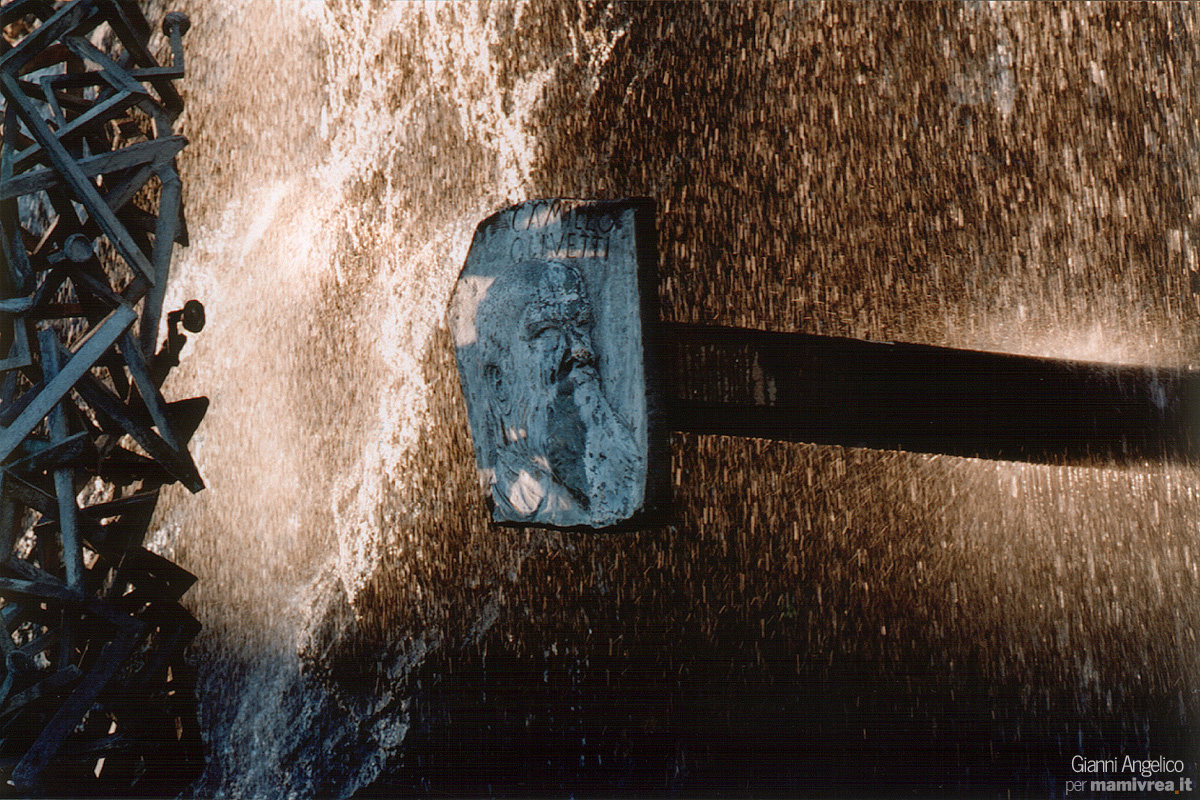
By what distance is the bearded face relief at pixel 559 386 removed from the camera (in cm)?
177

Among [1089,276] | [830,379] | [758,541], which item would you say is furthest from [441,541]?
[1089,276]

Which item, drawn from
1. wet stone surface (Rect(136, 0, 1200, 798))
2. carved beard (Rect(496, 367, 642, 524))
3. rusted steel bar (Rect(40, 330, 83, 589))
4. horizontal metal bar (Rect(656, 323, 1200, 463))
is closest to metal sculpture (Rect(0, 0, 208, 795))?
rusted steel bar (Rect(40, 330, 83, 589))

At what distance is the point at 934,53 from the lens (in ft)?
8.65

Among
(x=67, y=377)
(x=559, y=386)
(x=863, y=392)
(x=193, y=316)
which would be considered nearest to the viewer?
(x=863, y=392)

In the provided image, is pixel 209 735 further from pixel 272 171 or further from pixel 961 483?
pixel 961 483

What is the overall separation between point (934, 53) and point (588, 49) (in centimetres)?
135

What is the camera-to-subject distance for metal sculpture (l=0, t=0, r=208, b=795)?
2201mm

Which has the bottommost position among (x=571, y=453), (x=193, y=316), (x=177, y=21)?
(x=571, y=453)

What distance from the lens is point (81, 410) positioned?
234 cm

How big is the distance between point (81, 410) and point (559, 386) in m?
1.60

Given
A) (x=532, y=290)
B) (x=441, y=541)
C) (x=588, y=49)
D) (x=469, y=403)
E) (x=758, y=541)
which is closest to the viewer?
(x=532, y=290)

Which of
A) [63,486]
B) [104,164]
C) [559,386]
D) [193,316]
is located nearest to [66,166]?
[104,164]

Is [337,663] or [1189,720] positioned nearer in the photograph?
[1189,720]

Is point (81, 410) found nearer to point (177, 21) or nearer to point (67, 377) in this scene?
point (67, 377)
